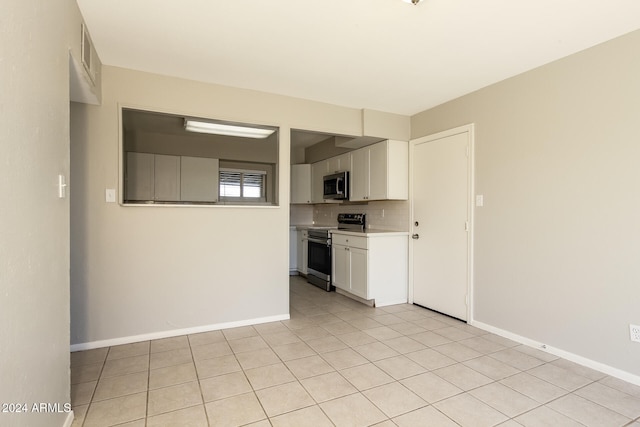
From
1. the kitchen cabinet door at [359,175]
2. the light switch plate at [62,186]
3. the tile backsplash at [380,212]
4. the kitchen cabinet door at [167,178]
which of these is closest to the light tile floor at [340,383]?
the light switch plate at [62,186]

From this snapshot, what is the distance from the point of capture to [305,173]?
20.2 feet

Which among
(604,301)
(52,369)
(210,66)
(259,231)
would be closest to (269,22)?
(210,66)

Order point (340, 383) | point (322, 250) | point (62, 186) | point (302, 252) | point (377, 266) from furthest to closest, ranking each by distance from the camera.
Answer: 1. point (302, 252)
2. point (322, 250)
3. point (377, 266)
4. point (340, 383)
5. point (62, 186)

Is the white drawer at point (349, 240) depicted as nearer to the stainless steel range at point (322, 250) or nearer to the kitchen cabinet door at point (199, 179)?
the stainless steel range at point (322, 250)

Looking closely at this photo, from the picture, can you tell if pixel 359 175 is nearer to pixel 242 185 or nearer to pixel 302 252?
pixel 302 252

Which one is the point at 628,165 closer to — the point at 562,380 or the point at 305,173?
the point at 562,380

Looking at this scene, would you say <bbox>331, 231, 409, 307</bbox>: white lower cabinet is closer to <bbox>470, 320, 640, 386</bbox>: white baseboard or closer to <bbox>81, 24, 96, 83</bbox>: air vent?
<bbox>470, 320, 640, 386</bbox>: white baseboard

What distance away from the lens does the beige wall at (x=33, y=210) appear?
1.12 meters

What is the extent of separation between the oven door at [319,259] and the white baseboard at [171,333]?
4.48 ft

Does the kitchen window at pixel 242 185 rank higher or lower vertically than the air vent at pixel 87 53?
lower

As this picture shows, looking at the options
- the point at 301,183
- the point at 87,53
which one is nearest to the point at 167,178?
the point at 301,183

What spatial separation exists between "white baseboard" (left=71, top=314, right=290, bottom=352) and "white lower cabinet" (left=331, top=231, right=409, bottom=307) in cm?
108

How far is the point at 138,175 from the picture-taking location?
481 centimetres

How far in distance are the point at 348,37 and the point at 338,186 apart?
111 inches
